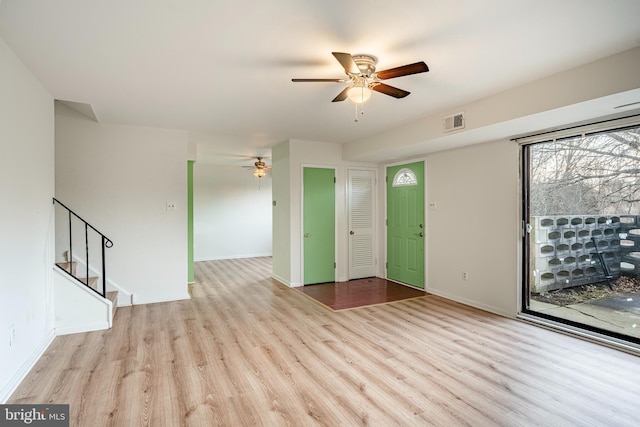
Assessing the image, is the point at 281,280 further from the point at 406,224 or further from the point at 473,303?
the point at 473,303

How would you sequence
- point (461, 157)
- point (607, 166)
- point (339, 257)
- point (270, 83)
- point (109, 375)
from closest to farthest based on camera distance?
1. point (109, 375)
2. point (270, 83)
3. point (607, 166)
4. point (461, 157)
5. point (339, 257)

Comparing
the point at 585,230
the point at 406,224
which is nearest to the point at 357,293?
the point at 406,224

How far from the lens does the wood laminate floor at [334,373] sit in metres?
2.18

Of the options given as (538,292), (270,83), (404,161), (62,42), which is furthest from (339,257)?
(62,42)

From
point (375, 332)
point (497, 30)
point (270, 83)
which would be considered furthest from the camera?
point (375, 332)

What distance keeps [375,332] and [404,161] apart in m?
3.21

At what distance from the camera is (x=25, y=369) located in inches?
106

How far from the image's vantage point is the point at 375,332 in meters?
3.62

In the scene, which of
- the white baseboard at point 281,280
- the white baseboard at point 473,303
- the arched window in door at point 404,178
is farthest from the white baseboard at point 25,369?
the arched window in door at point 404,178

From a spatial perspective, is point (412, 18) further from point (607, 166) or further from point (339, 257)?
point (339, 257)

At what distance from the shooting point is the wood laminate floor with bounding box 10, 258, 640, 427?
86.0 inches

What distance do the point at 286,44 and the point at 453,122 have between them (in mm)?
2270

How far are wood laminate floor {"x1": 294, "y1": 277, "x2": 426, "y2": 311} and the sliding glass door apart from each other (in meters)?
1.77

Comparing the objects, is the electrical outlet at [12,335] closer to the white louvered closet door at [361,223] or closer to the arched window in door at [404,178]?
the white louvered closet door at [361,223]
